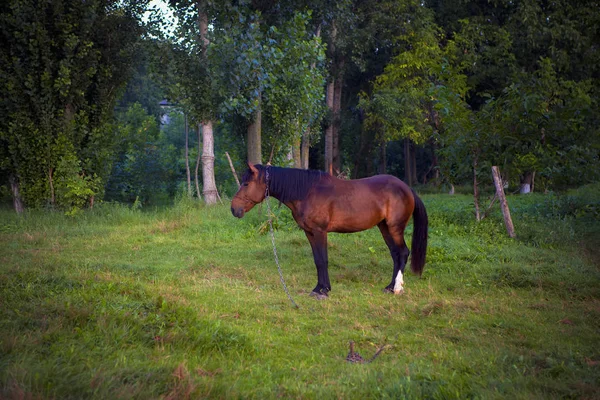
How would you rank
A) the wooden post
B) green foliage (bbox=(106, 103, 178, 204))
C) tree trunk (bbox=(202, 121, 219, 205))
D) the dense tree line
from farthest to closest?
1. green foliage (bbox=(106, 103, 178, 204))
2. tree trunk (bbox=(202, 121, 219, 205))
3. the dense tree line
4. the wooden post

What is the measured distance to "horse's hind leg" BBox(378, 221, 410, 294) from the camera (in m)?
8.35

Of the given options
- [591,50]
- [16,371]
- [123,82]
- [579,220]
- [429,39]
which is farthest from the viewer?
[429,39]

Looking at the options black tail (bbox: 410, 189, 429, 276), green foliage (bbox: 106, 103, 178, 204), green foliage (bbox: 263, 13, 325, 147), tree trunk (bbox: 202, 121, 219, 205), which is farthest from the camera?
green foliage (bbox: 106, 103, 178, 204)

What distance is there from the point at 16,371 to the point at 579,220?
13.3 meters

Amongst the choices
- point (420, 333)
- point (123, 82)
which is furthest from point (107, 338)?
point (123, 82)

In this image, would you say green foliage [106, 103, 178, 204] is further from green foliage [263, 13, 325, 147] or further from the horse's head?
the horse's head

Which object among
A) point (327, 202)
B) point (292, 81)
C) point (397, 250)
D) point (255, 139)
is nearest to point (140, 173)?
point (255, 139)

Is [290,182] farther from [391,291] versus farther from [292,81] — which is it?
[292,81]

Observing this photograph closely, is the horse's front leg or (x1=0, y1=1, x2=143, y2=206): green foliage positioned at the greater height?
(x1=0, y1=1, x2=143, y2=206): green foliage

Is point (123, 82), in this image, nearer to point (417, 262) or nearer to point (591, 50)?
point (417, 262)

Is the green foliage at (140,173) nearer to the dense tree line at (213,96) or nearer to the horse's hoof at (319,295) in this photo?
the dense tree line at (213,96)

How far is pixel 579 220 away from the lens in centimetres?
1397

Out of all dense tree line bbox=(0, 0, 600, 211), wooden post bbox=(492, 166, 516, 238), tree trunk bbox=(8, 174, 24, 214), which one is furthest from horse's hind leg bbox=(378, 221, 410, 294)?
tree trunk bbox=(8, 174, 24, 214)

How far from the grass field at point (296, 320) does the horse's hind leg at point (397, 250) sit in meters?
0.33
